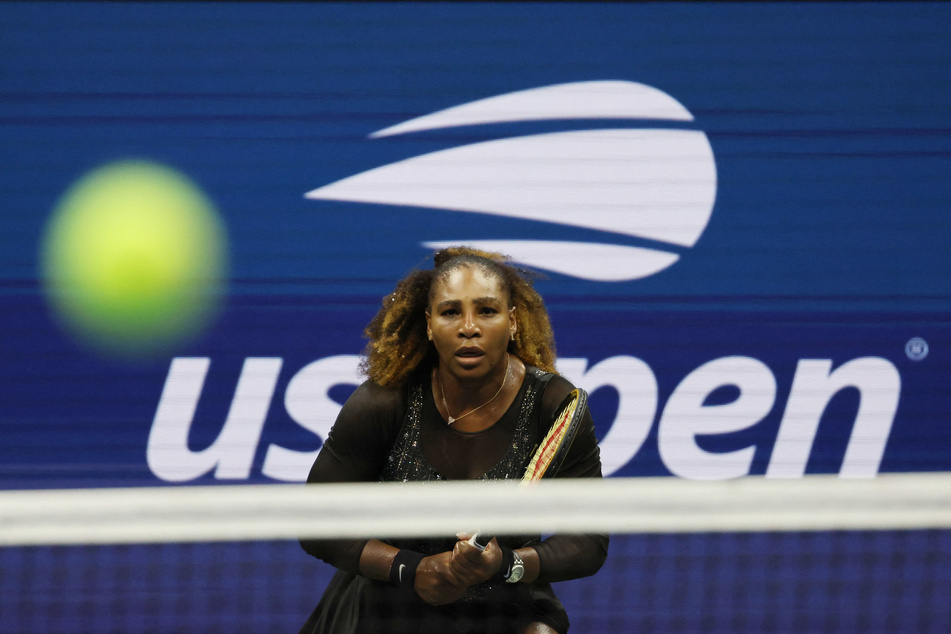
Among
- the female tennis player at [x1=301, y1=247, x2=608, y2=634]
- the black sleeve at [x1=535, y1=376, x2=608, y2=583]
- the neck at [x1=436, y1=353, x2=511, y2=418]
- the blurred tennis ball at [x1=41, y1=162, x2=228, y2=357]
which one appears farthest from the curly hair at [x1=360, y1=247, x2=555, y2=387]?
the blurred tennis ball at [x1=41, y1=162, x2=228, y2=357]

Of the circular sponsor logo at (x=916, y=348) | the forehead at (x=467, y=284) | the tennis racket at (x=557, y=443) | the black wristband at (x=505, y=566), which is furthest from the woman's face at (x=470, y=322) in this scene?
the circular sponsor logo at (x=916, y=348)

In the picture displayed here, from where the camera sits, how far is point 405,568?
2.53 metres

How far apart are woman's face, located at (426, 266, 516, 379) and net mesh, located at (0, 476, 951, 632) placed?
1827mm

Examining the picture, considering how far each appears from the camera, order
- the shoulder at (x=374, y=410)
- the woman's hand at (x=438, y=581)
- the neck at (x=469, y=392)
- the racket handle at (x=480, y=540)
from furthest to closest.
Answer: the neck at (x=469, y=392) → the shoulder at (x=374, y=410) → the woman's hand at (x=438, y=581) → the racket handle at (x=480, y=540)

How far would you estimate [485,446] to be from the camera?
2.71 m

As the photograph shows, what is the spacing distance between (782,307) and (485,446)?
257cm

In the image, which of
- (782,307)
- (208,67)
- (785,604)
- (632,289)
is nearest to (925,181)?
(782,307)

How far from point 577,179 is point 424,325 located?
213 cm

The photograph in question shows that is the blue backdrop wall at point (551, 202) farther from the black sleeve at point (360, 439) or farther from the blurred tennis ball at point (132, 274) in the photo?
the black sleeve at point (360, 439)

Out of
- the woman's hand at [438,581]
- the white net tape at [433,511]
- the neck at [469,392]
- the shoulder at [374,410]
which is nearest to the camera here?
the white net tape at [433,511]

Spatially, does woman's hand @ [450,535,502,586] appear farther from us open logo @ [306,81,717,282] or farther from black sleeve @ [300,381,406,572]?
us open logo @ [306,81,717,282]

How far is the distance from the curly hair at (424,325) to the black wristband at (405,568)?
47 centimetres

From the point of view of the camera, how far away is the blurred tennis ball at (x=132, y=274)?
477cm

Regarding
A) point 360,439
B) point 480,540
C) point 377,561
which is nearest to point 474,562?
point 480,540
